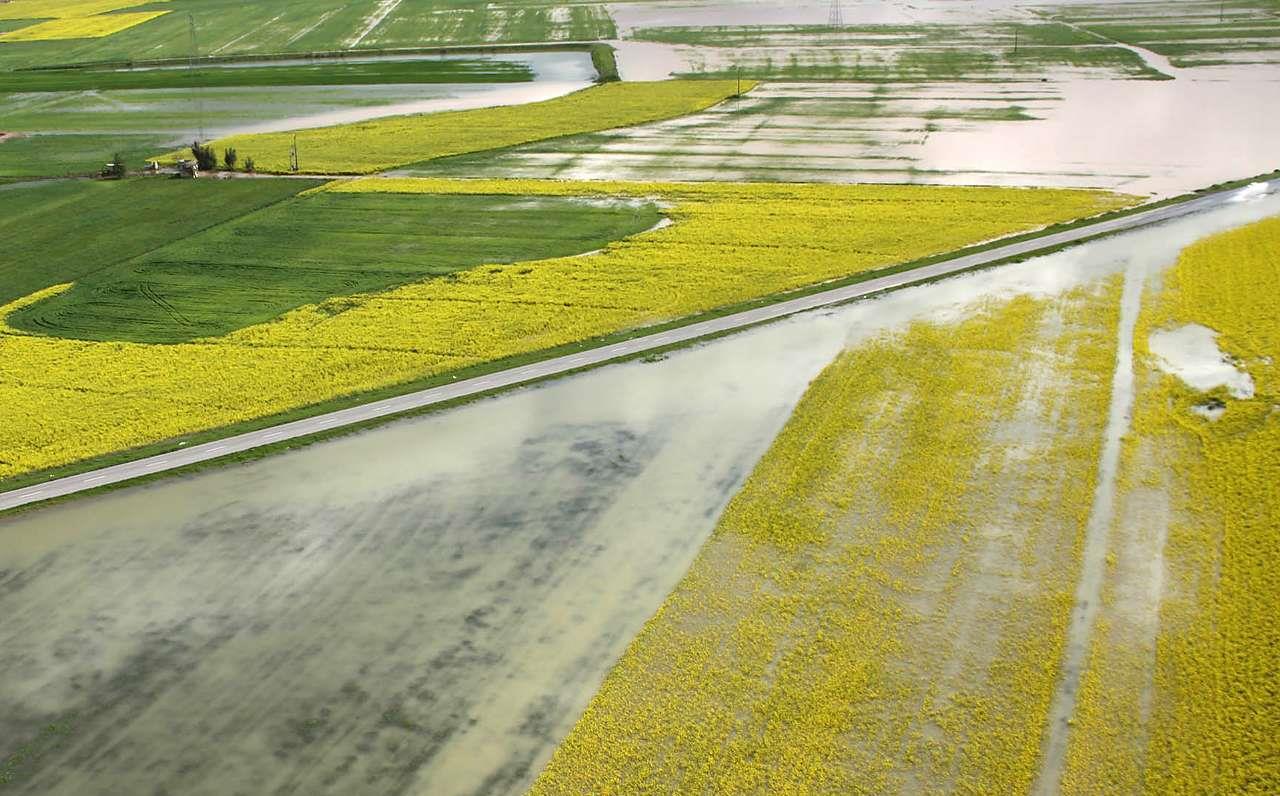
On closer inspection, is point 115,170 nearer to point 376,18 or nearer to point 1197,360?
point 1197,360

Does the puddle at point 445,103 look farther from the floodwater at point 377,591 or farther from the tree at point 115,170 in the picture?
the floodwater at point 377,591

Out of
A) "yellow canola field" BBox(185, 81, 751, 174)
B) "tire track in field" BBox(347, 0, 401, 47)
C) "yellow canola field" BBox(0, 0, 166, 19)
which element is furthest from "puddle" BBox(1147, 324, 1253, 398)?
"yellow canola field" BBox(0, 0, 166, 19)

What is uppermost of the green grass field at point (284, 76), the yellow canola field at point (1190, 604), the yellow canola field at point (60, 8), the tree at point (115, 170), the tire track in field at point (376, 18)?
the yellow canola field at point (60, 8)

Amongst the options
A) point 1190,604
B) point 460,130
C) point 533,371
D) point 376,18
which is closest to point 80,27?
point 376,18

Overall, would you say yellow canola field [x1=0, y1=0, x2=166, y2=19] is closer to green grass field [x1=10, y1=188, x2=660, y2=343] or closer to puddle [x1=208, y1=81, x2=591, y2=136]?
puddle [x1=208, y1=81, x2=591, y2=136]

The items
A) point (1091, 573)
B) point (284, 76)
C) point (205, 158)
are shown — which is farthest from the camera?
point (284, 76)

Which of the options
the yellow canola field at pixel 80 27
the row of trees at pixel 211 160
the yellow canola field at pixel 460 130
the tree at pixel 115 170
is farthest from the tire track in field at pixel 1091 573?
the yellow canola field at pixel 80 27
